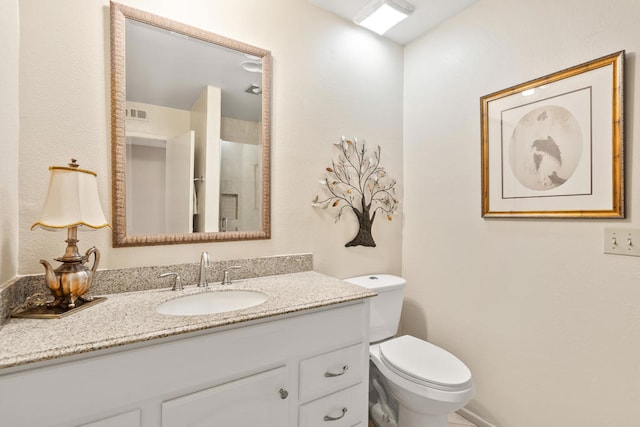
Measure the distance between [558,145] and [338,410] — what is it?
60.3 inches

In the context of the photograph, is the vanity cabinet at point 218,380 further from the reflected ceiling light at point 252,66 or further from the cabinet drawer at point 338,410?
the reflected ceiling light at point 252,66

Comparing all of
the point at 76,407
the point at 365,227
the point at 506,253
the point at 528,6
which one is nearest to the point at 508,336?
the point at 506,253

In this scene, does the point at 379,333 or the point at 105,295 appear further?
the point at 379,333

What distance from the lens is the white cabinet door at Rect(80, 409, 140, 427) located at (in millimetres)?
800

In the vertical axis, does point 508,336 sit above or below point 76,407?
below

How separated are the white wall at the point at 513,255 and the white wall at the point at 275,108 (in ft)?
0.79

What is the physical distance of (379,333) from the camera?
69.3 inches

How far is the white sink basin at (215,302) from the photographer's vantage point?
1.25 m

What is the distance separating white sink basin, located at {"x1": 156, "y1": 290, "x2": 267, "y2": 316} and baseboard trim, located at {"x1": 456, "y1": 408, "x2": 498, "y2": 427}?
4.73 ft

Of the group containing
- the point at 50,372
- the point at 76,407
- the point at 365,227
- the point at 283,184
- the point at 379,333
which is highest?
the point at 283,184

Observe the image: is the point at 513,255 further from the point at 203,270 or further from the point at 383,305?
the point at 203,270

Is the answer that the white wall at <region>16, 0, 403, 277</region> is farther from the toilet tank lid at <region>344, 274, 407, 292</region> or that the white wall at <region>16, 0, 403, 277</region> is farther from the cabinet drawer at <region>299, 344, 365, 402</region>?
the cabinet drawer at <region>299, 344, 365, 402</region>

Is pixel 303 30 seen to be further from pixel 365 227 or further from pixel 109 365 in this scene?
pixel 109 365

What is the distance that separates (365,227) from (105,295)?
139cm
